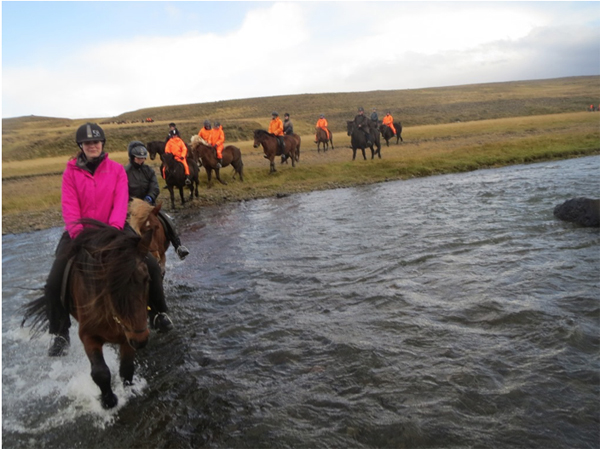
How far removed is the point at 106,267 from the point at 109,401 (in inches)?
59.3

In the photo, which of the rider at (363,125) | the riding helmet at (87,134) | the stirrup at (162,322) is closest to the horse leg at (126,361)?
the stirrup at (162,322)

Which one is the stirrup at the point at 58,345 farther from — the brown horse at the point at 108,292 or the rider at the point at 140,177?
the rider at the point at 140,177

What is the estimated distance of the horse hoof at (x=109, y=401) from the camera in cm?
457

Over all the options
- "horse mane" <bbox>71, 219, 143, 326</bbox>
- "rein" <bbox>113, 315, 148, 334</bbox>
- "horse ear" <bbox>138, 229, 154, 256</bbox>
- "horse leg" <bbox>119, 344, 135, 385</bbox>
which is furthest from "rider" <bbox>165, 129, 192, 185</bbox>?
"rein" <bbox>113, 315, 148, 334</bbox>

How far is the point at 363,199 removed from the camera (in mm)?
15086

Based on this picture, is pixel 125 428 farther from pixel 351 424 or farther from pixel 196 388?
pixel 351 424

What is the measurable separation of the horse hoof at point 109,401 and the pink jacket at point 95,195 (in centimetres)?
163

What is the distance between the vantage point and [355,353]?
522 cm

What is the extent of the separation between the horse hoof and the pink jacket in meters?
1.63

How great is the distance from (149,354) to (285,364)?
6.13ft

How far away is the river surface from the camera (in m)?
4.04

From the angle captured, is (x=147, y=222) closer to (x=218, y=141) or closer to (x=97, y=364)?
(x=97, y=364)

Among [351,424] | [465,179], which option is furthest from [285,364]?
[465,179]

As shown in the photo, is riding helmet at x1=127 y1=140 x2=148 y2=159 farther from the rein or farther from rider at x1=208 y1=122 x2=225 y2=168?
rider at x1=208 y1=122 x2=225 y2=168
